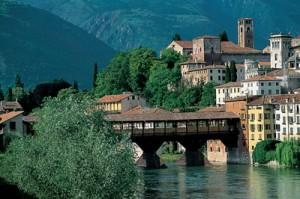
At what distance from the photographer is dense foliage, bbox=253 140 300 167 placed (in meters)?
76.9

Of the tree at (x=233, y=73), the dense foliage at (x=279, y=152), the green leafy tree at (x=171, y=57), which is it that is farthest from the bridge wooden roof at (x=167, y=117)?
the green leafy tree at (x=171, y=57)

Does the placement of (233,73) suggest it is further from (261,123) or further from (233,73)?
(261,123)

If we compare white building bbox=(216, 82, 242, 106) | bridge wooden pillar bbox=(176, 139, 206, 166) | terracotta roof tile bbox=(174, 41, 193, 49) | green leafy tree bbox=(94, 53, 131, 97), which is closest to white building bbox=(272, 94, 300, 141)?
bridge wooden pillar bbox=(176, 139, 206, 166)

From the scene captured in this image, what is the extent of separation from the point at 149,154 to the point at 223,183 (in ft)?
68.6

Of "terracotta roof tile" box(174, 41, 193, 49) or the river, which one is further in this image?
"terracotta roof tile" box(174, 41, 193, 49)

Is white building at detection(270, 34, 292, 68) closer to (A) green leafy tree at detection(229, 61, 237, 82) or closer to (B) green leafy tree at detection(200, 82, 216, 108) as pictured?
(A) green leafy tree at detection(229, 61, 237, 82)

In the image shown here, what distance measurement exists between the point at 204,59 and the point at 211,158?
4532cm

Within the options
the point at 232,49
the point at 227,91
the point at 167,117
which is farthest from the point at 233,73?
the point at 167,117

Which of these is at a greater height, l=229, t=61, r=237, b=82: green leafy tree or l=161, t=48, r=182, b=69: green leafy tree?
l=161, t=48, r=182, b=69: green leafy tree

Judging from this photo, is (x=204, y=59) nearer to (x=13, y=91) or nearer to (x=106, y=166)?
(x=13, y=91)

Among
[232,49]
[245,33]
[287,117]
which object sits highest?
[245,33]

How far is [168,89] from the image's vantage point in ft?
414

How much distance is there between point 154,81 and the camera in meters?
125

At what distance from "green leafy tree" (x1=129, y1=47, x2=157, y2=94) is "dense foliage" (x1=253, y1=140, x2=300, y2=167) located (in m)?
48.6
